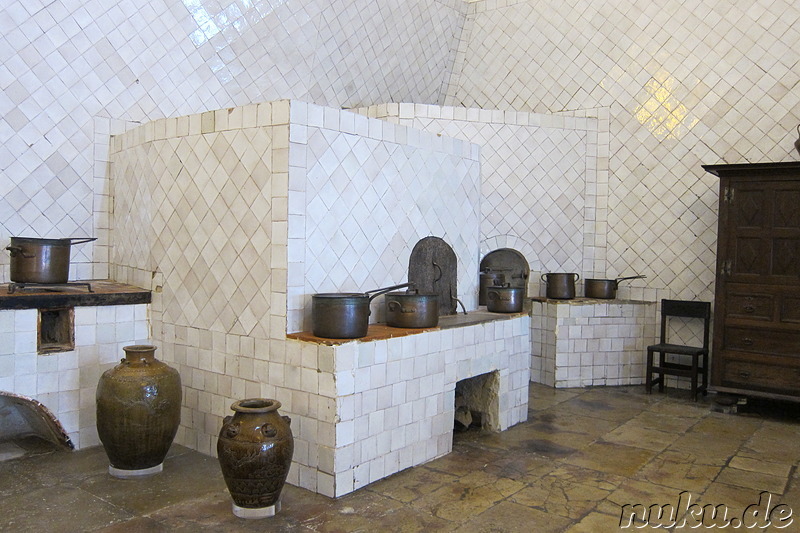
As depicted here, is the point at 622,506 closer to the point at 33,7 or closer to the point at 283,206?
the point at 283,206

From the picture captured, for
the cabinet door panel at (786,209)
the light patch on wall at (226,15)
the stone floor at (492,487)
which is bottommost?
the stone floor at (492,487)

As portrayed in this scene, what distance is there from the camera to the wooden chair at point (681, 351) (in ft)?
20.0

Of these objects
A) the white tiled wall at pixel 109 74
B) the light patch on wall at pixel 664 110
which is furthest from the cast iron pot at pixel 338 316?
the light patch on wall at pixel 664 110

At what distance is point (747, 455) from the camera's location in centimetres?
454

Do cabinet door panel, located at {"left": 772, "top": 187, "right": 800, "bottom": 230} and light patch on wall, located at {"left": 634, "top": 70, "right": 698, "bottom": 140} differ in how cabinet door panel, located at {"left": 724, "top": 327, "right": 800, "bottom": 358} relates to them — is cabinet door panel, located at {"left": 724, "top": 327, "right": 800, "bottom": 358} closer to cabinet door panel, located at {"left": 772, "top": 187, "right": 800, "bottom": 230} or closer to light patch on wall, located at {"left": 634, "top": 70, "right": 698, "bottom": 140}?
cabinet door panel, located at {"left": 772, "top": 187, "right": 800, "bottom": 230}

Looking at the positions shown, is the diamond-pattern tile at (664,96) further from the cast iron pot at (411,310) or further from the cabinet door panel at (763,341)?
the cast iron pot at (411,310)

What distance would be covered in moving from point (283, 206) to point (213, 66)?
2539 millimetres

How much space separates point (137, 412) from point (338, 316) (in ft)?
4.08

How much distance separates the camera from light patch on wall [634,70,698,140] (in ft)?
21.7

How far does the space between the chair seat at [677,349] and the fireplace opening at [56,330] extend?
484cm

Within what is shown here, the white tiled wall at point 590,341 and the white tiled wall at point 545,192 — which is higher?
the white tiled wall at point 545,192

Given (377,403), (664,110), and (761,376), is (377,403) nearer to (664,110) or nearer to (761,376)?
(761,376)

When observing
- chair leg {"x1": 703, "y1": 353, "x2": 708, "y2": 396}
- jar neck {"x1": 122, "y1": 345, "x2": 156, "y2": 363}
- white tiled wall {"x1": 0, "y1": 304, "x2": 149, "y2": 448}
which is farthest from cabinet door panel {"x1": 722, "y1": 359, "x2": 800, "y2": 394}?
white tiled wall {"x1": 0, "y1": 304, "x2": 149, "y2": 448}

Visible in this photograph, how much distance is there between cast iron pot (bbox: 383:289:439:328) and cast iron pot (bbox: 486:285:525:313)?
3.65 ft
